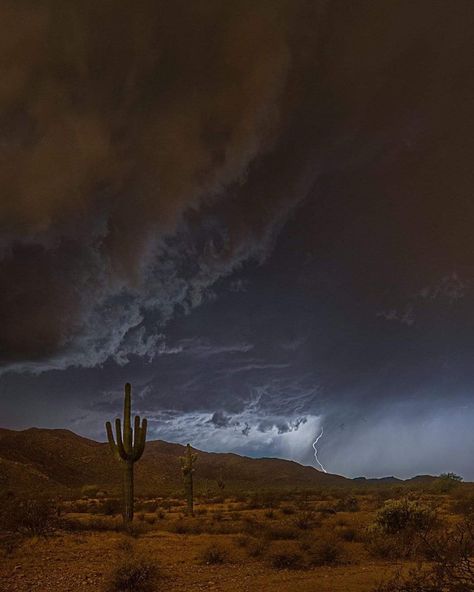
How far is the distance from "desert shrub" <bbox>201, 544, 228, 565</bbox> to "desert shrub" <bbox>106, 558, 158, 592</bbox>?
285 centimetres

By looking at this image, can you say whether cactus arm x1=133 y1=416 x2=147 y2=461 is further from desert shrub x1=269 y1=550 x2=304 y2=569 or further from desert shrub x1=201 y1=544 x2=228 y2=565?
desert shrub x1=269 y1=550 x2=304 y2=569

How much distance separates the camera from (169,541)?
658 inches

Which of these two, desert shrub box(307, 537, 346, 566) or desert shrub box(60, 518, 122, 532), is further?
desert shrub box(60, 518, 122, 532)

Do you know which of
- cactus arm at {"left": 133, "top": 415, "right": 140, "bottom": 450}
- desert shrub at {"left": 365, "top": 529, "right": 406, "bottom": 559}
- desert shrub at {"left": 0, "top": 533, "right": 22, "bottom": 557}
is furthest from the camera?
cactus arm at {"left": 133, "top": 415, "right": 140, "bottom": 450}

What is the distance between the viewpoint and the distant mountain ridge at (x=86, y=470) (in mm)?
62219

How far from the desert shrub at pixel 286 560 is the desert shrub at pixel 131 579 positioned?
131 inches

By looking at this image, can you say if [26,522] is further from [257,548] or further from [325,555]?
[325,555]

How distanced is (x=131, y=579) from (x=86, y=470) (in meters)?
79.8

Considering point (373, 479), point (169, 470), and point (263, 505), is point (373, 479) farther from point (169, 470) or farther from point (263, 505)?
point (263, 505)

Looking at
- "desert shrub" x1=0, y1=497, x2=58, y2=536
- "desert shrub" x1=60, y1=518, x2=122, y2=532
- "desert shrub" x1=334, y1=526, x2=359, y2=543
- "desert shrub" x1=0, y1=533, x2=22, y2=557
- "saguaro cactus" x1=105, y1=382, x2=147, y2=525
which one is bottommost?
"desert shrub" x1=334, y1=526, x2=359, y2=543

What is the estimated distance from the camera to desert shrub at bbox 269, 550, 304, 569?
12.5m

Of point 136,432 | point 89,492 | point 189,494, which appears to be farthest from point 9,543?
point 89,492

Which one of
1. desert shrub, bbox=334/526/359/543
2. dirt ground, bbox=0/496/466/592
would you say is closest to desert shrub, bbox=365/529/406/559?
dirt ground, bbox=0/496/466/592

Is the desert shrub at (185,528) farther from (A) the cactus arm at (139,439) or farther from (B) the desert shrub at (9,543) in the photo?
(B) the desert shrub at (9,543)
